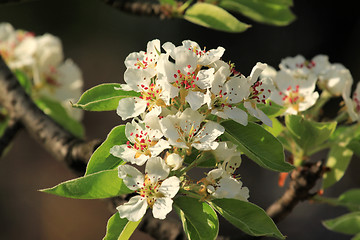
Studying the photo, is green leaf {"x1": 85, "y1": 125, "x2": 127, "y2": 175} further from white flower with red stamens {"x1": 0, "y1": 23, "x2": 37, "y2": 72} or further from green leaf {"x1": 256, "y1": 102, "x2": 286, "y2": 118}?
white flower with red stamens {"x1": 0, "y1": 23, "x2": 37, "y2": 72}

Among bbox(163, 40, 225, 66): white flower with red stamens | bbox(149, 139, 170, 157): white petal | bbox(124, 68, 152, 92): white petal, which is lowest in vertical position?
bbox(149, 139, 170, 157): white petal

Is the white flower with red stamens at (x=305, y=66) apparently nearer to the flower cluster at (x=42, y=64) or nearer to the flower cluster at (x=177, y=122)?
the flower cluster at (x=177, y=122)

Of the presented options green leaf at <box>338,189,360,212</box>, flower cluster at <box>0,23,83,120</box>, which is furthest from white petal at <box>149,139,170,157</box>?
flower cluster at <box>0,23,83,120</box>

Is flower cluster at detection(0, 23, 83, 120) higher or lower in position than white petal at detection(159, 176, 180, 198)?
lower

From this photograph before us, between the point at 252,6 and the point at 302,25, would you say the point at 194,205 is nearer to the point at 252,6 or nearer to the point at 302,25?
the point at 252,6

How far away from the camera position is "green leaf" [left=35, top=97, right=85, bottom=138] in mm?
1603

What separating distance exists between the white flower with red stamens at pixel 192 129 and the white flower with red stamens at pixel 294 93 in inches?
15.1

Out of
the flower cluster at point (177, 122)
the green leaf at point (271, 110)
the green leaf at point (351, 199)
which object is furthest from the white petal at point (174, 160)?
the green leaf at point (351, 199)

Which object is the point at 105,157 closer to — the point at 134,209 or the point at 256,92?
the point at 134,209

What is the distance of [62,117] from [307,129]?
2.71 ft

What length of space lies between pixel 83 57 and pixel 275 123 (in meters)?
4.19

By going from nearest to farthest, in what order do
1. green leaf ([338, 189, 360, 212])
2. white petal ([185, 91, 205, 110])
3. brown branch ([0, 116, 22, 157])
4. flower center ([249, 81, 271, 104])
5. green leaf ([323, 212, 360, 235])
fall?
white petal ([185, 91, 205, 110]) < flower center ([249, 81, 271, 104]) < green leaf ([323, 212, 360, 235]) < green leaf ([338, 189, 360, 212]) < brown branch ([0, 116, 22, 157])

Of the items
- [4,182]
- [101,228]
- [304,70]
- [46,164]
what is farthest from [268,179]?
[304,70]

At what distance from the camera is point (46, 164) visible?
4.32m
